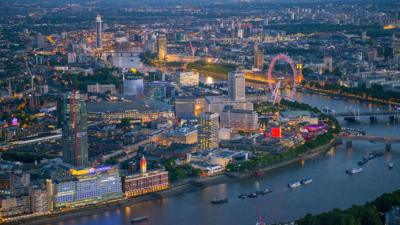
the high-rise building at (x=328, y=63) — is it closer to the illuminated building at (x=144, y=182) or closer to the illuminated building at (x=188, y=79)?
the illuminated building at (x=188, y=79)

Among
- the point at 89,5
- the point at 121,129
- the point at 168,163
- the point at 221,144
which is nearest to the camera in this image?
the point at 168,163

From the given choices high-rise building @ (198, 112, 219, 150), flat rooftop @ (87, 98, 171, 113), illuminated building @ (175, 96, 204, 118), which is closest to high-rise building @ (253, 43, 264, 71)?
flat rooftop @ (87, 98, 171, 113)

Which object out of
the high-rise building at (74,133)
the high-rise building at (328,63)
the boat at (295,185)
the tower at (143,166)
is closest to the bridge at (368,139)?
the boat at (295,185)

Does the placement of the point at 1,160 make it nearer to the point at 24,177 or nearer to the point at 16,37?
the point at 24,177

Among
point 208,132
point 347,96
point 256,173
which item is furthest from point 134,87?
point 256,173

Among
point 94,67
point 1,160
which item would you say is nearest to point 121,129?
point 1,160

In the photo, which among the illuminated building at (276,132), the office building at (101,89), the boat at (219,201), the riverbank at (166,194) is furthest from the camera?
the office building at (101,89)
